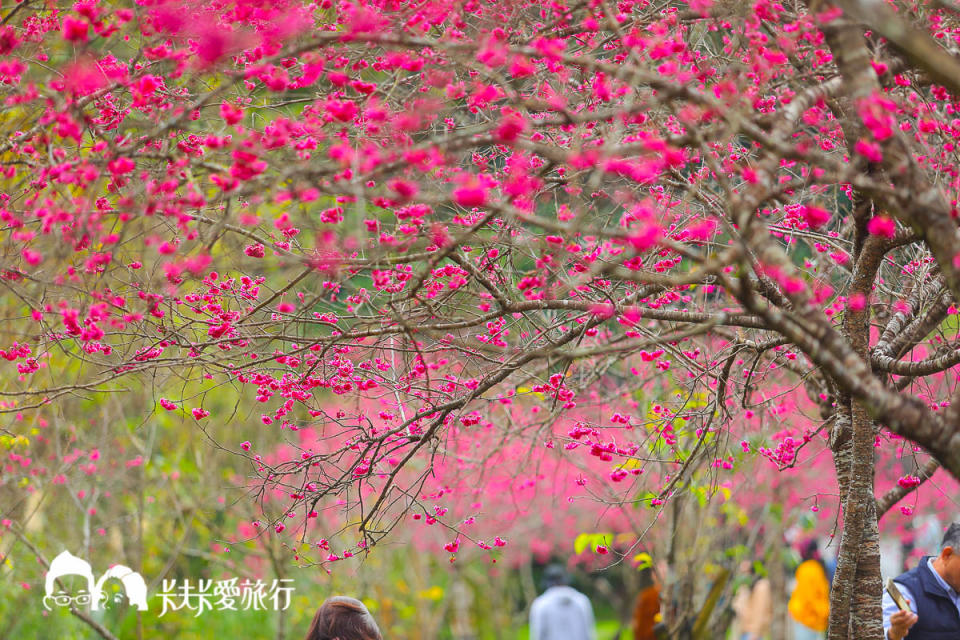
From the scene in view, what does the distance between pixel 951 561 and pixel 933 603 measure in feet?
0.80

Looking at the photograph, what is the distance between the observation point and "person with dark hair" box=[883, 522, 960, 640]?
507cm

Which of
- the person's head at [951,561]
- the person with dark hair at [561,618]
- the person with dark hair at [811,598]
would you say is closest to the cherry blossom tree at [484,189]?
the person's head at [951,561]

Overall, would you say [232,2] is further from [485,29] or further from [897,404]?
[897,404]

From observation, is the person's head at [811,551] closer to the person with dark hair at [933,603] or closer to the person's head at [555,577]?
the person's head at [555,577]

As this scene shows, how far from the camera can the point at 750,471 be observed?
9.04m

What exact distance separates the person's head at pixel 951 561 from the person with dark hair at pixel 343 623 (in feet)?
10.1

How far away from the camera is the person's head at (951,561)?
5117mm

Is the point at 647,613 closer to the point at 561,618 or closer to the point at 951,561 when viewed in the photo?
the point at 561,618

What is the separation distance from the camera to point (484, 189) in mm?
3012

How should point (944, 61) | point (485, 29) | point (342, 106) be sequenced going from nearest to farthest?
point (944, 61) → point (342, 106) → point (485, 29)

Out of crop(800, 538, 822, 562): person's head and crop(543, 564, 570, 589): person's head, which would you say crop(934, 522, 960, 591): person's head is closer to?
crop(800, 538, 822, 562): person's head

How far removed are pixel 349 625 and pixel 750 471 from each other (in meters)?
5.79

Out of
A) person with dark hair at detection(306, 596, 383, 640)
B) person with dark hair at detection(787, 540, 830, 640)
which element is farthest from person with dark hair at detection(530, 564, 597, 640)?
person with dark hair at detection(306, 596, 383, 640)

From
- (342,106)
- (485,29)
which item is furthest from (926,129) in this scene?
(342,106)
